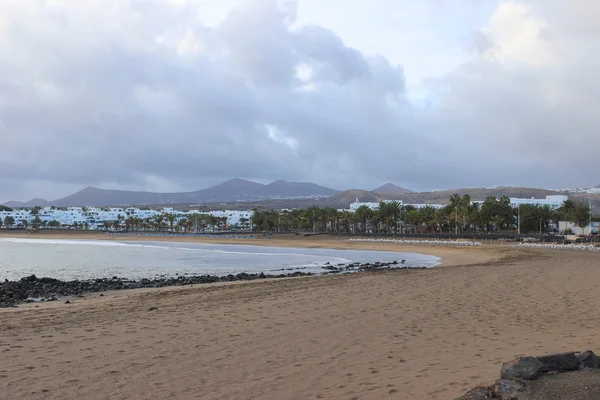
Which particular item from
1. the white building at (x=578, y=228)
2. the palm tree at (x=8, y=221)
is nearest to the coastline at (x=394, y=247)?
the white building at (x=578, y=228)

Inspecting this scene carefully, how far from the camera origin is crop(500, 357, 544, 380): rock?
15.2 feet

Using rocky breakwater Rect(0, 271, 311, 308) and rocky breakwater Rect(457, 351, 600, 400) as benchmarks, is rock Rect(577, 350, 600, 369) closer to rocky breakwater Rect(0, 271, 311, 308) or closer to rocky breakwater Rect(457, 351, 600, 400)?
rocky breakwater Rect(457, 351, 600, 400)

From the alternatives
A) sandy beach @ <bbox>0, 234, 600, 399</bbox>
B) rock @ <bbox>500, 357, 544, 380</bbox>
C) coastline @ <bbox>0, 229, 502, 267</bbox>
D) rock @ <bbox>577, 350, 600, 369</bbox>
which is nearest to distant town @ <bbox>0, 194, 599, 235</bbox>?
coastline @ <bbox>0, 229, 502, 267</bbox>

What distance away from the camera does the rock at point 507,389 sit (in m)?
4.23

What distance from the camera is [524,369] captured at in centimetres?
470

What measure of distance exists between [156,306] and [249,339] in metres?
5.44

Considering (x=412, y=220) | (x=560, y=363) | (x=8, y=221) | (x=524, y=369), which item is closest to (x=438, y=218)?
(x=412, y=220)

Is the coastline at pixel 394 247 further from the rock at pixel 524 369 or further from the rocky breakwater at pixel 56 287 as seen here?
the rock at pixel 524 369

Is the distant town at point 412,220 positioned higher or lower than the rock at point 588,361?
higher

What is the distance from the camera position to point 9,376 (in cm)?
625

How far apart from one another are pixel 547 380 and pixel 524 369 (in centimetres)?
21

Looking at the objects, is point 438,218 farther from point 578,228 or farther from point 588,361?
point 588,361

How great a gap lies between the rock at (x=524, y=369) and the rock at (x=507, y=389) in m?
0.19

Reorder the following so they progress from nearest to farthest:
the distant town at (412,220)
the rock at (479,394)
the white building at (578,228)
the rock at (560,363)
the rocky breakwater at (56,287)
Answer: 1. the rock at (479,394)
2. the rock at (560,363)
3. the rocky breakwater at (56,287)
4. the white building at (578,228)
5. the distant town at (412,220)
